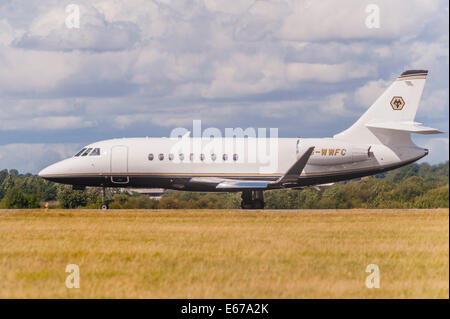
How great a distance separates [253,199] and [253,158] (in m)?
2.42

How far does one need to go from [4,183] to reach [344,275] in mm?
33052

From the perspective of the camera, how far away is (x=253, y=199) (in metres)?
41.1

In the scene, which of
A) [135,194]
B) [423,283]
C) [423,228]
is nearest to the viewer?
[423,283]

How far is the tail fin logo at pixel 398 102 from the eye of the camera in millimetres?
41156

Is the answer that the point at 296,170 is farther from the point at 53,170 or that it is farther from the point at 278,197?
the point at 53,170

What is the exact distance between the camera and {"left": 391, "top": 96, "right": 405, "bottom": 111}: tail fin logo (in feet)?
135

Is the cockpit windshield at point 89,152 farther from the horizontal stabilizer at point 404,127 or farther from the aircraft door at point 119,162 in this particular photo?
the horizontal stabilizer at point 404,127

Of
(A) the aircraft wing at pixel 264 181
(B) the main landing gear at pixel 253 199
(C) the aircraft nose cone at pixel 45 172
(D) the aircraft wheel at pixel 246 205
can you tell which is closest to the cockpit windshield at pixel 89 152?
(C) the aircraft nose cone at pixel 45 172

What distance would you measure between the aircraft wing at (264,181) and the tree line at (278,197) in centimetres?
249

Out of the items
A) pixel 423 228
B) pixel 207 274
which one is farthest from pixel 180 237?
pixel 423 228

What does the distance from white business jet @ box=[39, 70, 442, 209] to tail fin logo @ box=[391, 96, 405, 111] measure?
2cm
